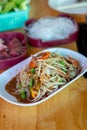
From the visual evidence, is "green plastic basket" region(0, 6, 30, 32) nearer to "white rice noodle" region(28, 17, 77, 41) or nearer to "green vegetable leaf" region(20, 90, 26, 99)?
"white rice noodle" region(28, 17, 77, 41)

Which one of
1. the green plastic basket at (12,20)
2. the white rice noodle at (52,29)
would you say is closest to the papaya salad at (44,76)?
the white rice noodle at (52,29)

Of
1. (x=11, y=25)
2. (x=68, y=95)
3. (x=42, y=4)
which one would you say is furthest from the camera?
(x=42, y=4)

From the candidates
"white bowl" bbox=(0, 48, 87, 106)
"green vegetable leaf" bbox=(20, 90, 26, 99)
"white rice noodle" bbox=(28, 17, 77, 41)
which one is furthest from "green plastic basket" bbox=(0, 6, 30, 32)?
"green vegetable leaf" bbox=(20, 90, 26, 99)

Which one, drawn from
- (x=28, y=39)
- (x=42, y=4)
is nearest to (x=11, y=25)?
(x=28, y=39)

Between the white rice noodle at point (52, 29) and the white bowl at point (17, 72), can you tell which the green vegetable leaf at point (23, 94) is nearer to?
the white bowl at point (17, 72)

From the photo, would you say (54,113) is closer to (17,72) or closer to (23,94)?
(23,94)

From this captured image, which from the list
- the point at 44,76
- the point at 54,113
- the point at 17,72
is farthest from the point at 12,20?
the point at 54,113

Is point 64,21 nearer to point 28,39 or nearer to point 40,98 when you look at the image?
point 28,39
